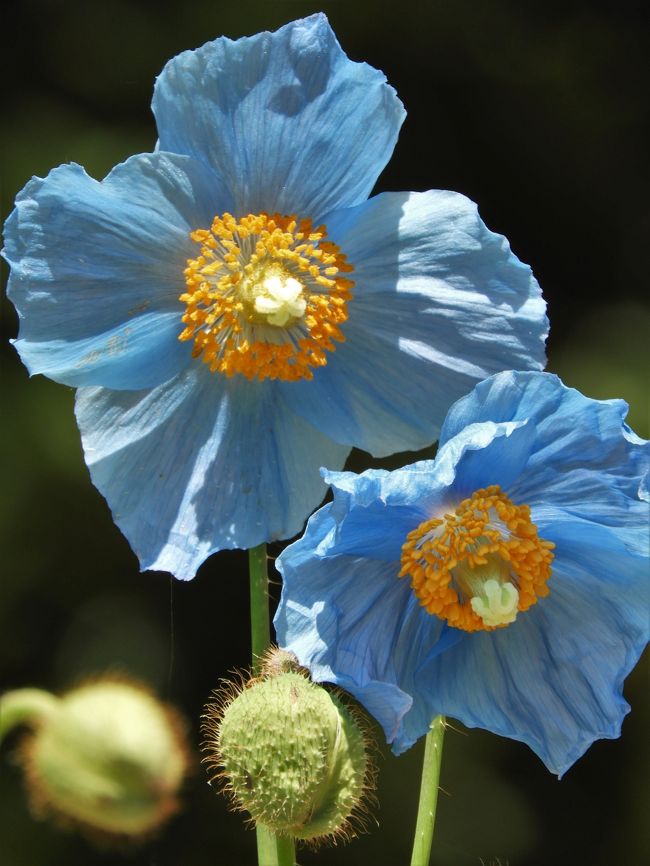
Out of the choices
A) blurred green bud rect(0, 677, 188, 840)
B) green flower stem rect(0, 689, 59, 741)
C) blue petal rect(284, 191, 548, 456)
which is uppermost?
blue petal rect(284, 191, 548, 456)

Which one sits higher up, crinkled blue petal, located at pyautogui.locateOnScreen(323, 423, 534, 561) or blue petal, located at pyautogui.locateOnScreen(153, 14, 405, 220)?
blue petal, located at pyautogui.locateOnScreen(153, 14, 405, 220)

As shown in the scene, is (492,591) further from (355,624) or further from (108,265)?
(108,265)

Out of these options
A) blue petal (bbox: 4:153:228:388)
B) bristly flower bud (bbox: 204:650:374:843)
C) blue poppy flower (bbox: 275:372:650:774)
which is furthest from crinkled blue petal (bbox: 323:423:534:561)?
blue petal (bbox: 4:153:228:388)

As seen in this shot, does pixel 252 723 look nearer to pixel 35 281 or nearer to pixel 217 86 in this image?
pixel 35 281

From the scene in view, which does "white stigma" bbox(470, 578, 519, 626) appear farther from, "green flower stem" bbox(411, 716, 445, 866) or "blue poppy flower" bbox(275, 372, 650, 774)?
"green flower stem" bbox(411, 716, 445, 866)

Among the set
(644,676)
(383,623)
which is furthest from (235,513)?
(644,676)

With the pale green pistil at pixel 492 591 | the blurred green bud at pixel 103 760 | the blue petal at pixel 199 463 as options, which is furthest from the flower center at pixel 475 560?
the blurred green bud at pixel 103 760

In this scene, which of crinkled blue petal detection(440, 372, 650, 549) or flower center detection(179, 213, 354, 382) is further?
flower center detection(179, 213, 354, 382)
